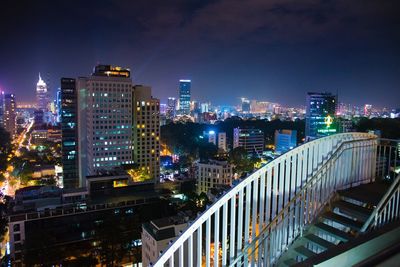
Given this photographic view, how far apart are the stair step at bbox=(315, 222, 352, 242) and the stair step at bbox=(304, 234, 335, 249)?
11cm

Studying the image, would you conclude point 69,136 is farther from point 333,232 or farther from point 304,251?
point 333,232

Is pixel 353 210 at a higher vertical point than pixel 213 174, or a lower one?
higher

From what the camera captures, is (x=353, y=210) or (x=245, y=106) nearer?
(x=353, y=210)

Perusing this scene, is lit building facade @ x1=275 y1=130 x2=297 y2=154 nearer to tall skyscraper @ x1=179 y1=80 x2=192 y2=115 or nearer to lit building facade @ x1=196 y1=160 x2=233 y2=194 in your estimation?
lit building facade @ x1=196 y1=160 x2=233 y2=194

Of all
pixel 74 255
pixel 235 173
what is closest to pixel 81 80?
pixel 235 173

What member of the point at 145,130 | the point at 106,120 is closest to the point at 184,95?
the point at 145,130

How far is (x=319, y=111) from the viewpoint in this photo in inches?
1815

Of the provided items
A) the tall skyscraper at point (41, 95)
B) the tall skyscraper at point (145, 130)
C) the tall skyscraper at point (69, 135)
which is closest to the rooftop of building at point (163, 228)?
the tall skyscraper at point (145, 130)

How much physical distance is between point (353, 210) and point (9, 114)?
234ft

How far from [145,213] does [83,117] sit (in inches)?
635

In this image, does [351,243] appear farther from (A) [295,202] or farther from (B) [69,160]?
(B) [69,160]

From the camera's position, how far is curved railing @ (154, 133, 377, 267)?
9.25ft

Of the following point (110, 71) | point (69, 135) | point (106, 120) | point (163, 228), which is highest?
point (110, 71)

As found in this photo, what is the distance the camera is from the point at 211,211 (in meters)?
2.74
